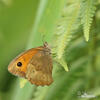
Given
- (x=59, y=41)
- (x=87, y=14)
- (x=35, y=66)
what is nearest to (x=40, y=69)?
(x=35, y=66)

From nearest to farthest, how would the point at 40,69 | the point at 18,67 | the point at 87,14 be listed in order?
the point at 87,14, the point at 18,67, the point at 40,69

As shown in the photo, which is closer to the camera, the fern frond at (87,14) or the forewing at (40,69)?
the fern frond at (87,14)

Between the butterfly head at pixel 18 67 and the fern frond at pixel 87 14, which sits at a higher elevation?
the fern frond at pixel 87 14

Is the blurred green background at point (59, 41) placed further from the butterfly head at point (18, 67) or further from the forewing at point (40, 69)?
the butterfly head at point (18, 67)

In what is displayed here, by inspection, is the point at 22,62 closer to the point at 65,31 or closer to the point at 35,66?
the point at 35,66

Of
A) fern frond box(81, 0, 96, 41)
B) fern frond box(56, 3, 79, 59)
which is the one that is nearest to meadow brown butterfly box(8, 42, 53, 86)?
fern frond box(56, 3, 79, 59)

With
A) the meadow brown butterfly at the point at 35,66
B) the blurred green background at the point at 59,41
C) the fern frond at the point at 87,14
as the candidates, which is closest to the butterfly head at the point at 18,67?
the meadow brown butterfly at the point at 35,66
